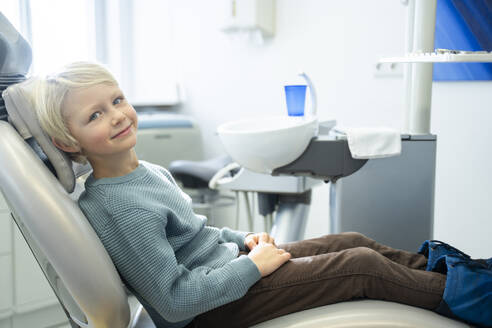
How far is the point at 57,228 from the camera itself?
0.83m

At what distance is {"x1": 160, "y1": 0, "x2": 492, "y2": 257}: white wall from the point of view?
80.4 inches

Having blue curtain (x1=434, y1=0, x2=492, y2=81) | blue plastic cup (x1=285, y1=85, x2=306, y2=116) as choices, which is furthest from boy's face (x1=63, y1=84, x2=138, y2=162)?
blue curtain (x1=434, y1=0, x2=492, y2=81)

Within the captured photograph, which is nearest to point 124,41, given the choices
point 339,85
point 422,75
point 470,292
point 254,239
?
point 339,85

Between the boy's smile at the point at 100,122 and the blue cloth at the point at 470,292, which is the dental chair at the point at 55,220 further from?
the blue cloth at the point at 470,292

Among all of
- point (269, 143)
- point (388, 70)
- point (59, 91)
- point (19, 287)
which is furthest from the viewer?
point (388, 70)

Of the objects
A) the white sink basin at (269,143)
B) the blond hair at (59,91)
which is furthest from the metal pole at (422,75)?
the blond hair at (59,91)

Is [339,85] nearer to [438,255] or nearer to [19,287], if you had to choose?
[438,255]

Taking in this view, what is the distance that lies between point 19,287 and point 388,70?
1.81 metres

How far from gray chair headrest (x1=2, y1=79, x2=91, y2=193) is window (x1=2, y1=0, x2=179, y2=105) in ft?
5.74

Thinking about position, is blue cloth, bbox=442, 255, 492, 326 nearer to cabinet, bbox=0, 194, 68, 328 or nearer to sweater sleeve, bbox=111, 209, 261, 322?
sweater sleeve, bbox=111, 209, 261, 322

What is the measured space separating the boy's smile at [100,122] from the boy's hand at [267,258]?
35 centimetres

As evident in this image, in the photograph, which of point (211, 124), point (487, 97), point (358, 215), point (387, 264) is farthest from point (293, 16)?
point (387, 264)

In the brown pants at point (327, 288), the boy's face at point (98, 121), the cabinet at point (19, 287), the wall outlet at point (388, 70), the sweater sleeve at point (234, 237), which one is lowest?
the cabinet at point (19, 287)

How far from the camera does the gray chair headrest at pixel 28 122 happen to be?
0.92m
